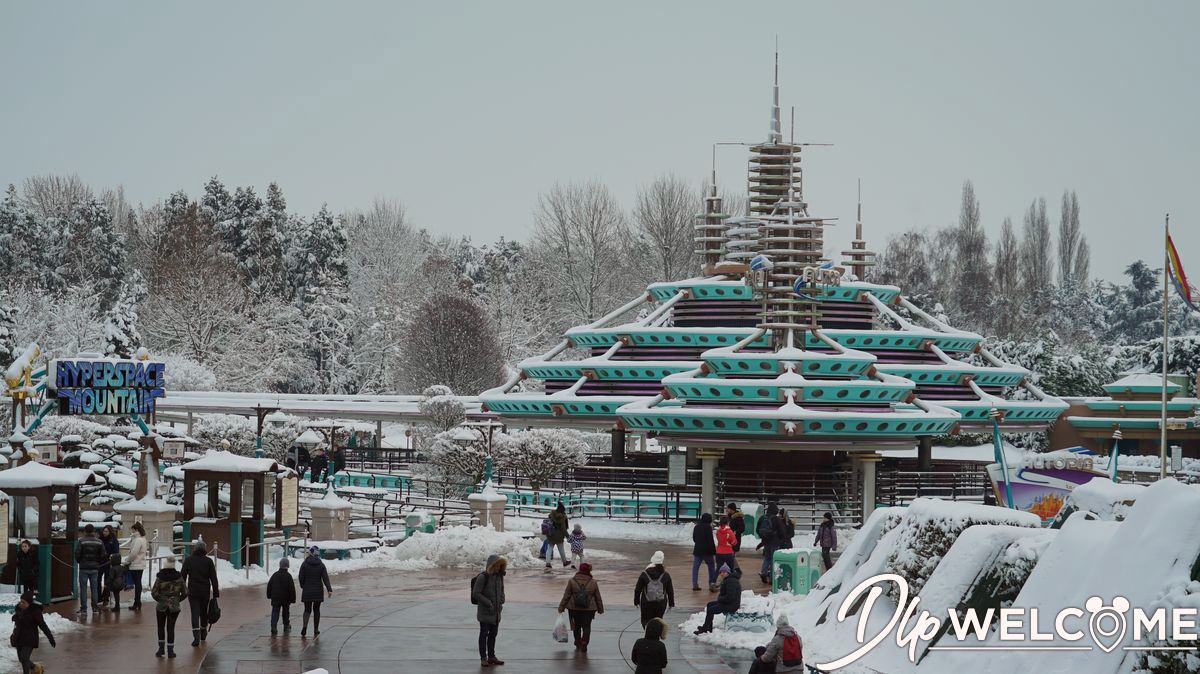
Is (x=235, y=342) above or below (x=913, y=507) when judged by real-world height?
above

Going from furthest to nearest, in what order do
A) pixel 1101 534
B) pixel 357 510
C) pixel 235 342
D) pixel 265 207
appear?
pixel 265 207
pixel 235 342
pixel 357 510
pixel 1101 534

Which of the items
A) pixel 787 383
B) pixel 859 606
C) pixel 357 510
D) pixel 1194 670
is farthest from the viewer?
pixel 357 510

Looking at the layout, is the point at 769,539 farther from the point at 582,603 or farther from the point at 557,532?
the point at 582,603

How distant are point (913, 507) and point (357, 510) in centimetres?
2360

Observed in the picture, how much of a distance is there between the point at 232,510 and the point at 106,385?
19.7ft

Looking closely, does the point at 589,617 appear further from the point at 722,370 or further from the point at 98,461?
the point at 98,461

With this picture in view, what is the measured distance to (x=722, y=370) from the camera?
38.2 metres

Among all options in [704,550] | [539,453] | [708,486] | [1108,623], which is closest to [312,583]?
[704,550]

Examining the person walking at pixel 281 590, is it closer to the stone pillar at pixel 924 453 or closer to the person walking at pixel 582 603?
the person walking at pixel 582 603

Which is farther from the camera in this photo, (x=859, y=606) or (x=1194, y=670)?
(x=859, y=606)

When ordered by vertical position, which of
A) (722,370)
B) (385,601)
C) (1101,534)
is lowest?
(385,601)

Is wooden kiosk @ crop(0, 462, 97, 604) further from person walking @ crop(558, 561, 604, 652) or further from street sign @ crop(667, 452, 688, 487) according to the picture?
street sign @ crop(667, 452, 688, 487)

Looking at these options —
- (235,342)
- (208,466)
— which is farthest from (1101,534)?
(235,342)

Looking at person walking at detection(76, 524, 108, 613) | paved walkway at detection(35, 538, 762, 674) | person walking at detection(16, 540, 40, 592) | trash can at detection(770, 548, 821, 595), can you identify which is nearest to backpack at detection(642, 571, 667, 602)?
paved walkway at detection(35, 538, 762, 674)
